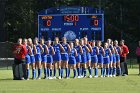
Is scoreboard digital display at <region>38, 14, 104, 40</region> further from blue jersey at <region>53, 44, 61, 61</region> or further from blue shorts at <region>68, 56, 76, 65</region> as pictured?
blue jersey at <region>53, 44, 61, 61</region>

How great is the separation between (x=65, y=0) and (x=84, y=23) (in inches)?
1064

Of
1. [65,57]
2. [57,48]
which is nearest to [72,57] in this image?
[65,57]

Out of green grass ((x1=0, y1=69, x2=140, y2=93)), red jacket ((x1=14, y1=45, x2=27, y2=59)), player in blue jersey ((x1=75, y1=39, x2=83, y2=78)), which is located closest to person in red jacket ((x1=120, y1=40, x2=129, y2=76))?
player in blue jersey ((x1=75, y1=39, x2=83, y2=78))

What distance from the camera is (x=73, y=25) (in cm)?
3512

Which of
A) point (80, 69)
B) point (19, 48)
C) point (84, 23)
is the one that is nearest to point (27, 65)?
point (19, 48)

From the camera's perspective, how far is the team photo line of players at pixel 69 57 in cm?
2658

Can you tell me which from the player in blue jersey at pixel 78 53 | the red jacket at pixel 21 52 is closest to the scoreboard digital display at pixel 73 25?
the player in blue jersey at pixel 78 53

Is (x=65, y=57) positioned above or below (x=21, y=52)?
below

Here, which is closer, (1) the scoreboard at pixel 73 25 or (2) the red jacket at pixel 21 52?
(2) the red jacket at pixel 21 52

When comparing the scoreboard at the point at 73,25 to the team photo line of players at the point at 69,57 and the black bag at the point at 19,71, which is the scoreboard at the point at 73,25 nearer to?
the team photo line of players at the point at 69,57

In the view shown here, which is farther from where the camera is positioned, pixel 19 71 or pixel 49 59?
pixel 49 59

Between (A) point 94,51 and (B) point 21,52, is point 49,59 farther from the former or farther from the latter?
(A) point 94,51

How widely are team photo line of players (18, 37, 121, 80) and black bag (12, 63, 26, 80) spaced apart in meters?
0.19

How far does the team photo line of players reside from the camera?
26.6 meters
